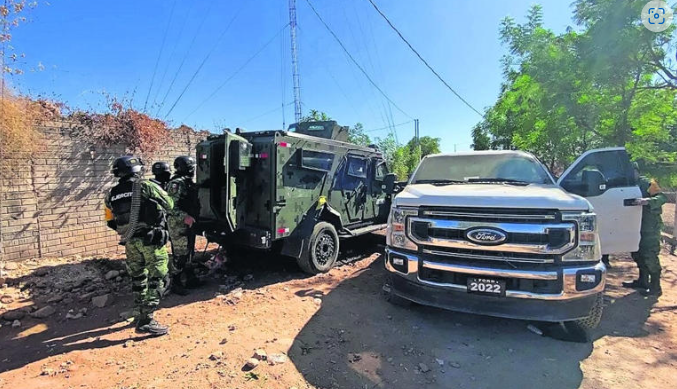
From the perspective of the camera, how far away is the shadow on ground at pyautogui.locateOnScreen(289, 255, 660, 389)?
9.80 feet

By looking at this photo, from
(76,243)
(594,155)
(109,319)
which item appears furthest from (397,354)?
(76,243)

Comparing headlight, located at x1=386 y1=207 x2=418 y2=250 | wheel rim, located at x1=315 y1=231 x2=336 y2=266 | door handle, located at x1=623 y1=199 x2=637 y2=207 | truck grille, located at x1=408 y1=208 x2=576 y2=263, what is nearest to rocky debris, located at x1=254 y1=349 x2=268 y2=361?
headlight, located at x1=386 y1=207 x2=418 y2=250

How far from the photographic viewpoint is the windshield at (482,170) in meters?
4.54

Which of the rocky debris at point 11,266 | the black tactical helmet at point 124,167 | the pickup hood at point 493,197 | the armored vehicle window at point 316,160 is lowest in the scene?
the rocky debris at point 11,266

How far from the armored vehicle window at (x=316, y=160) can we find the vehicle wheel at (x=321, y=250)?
0.98 m

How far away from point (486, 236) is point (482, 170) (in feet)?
5.25

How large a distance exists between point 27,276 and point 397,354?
5440 mm

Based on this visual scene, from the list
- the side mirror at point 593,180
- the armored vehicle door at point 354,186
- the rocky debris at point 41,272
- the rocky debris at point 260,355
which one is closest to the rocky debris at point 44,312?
the rocky debris at point 41,272

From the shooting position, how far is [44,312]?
426 centimetres

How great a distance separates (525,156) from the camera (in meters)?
4.91

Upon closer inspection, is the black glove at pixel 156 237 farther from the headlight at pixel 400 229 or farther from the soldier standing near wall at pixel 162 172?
the headlight at pixel 400 229

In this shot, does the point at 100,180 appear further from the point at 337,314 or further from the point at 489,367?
the point at 489,367

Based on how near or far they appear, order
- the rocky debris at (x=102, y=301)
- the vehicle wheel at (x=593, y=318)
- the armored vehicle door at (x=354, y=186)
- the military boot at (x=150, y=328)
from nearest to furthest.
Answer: the vehicle wheel at (x=593, y=318), the military boot at (x=150, y=328), the rocky debris at (x=102, y=301), the armored vehicle door at (x=354, y=186)

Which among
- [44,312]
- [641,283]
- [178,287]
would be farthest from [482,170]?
Result: [44,312]
